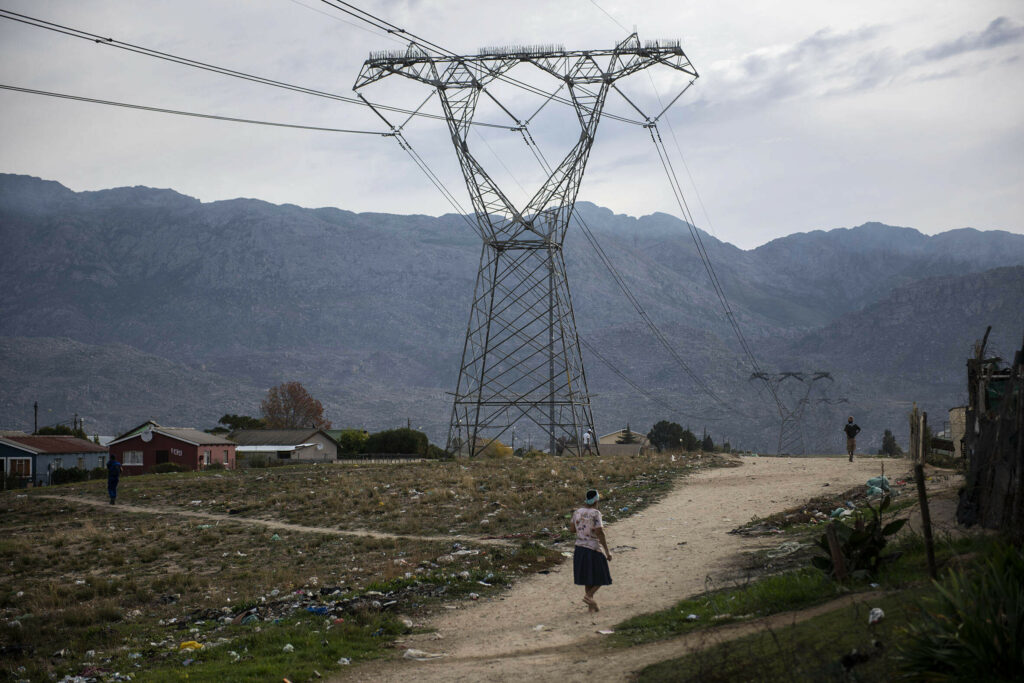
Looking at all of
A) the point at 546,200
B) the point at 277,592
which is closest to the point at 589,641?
the point at 277,592

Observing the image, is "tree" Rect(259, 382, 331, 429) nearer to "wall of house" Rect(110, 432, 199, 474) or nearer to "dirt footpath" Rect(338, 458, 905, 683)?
"wall of house" Rect(110, 432, 199, 474)

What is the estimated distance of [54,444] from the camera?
294ft

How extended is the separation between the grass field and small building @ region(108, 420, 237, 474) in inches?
1216

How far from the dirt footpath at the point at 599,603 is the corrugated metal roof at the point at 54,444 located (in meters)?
79.0

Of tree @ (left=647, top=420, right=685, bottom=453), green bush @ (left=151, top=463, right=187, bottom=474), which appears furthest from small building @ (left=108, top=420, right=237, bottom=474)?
tree @ (left=647, top=420, right=685, bottom=453)

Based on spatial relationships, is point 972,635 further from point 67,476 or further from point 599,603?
point 67,476

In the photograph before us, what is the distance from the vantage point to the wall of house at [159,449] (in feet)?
230

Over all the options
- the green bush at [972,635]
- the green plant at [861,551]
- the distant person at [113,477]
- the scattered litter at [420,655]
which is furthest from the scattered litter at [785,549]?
the distant person at [113,477]

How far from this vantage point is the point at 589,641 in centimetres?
1221

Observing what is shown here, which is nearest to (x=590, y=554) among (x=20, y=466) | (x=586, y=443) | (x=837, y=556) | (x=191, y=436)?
(x=837, y=556)

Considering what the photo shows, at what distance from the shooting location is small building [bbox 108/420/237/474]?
70125 millimetres

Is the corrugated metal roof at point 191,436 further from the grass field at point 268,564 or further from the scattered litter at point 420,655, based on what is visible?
the scattered litter at point 420,655

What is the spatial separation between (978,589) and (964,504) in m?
4.59

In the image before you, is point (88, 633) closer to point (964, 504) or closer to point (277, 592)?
point (277, 592)
